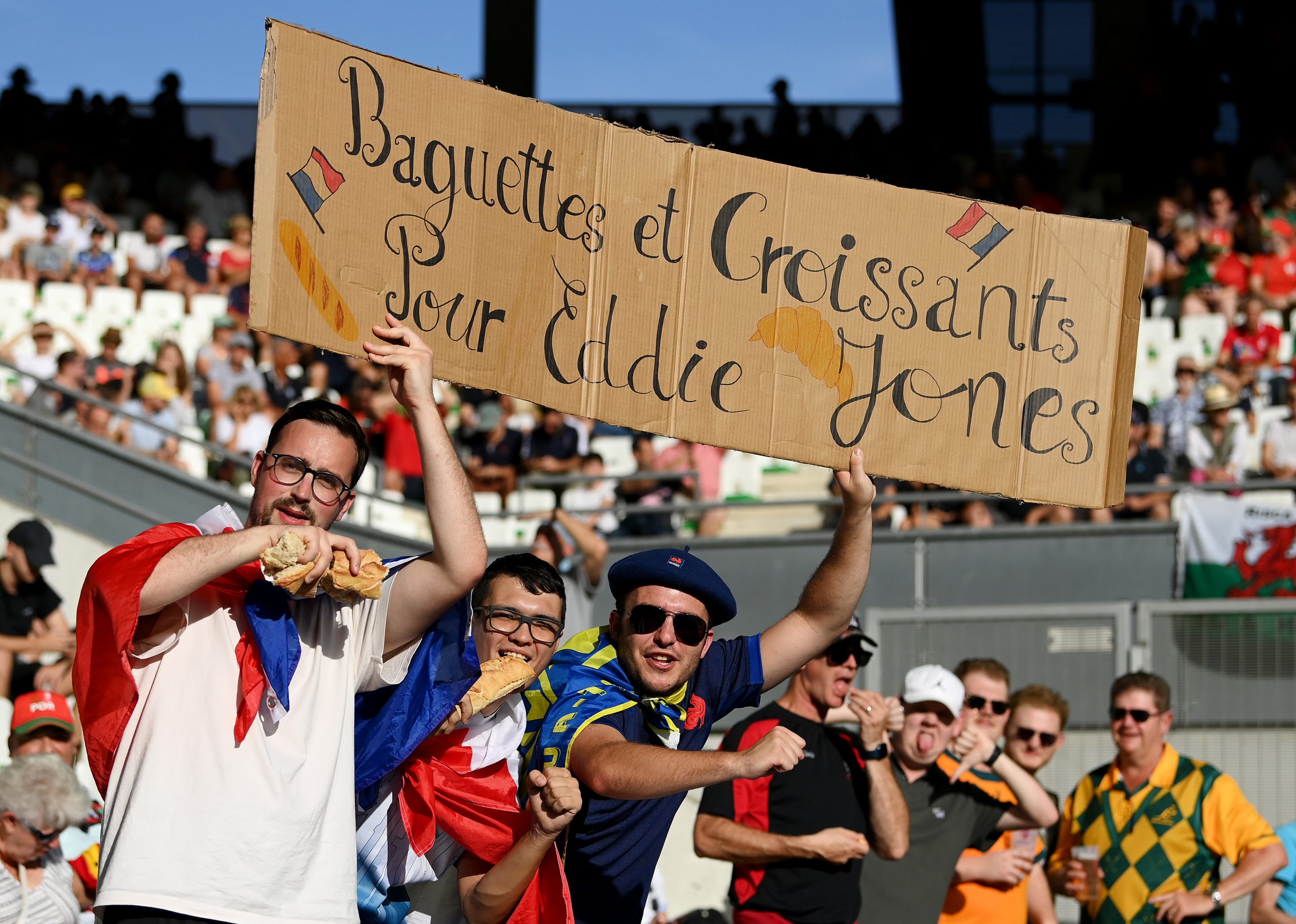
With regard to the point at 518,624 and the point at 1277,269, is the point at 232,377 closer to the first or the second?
the point at 1277,269

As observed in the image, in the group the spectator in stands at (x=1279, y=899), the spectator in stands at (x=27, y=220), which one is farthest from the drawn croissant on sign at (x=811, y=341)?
the spectator in stands at (x=27, y=220)

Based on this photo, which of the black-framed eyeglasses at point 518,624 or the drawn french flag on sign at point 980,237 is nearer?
the black-framed eyeglasses at point 518,624

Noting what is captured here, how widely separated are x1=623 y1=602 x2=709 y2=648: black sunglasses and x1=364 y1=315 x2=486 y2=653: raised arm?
618 millimetres

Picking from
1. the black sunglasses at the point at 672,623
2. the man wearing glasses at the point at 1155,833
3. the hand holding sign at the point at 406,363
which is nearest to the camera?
the hand holding sign at the point at 406,363

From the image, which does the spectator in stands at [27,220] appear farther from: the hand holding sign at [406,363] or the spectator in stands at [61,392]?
the hand holding sign at [406,363]

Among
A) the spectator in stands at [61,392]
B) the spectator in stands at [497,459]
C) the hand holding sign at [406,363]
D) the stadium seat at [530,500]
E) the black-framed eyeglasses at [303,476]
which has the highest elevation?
the spectator in stands at [61,392]

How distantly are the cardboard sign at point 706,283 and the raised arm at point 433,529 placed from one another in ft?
1.47

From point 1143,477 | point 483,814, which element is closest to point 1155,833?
point 483,814

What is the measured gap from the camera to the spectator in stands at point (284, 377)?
1299cm

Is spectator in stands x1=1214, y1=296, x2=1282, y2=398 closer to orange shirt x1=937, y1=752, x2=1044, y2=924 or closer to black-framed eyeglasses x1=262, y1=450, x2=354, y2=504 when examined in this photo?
orange shirt x1=937, y1=752, x2=1044, y2=924

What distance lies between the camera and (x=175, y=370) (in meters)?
13.2

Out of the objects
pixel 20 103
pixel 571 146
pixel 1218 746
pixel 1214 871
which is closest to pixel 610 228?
pixel 571 146

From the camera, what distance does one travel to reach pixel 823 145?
60.0 ft

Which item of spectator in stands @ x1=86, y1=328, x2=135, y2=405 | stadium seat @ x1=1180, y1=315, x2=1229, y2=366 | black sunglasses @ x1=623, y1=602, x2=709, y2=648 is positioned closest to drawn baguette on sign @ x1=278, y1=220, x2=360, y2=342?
black sunglasses @ x1=623, y1=602, x2=709, y2=648
